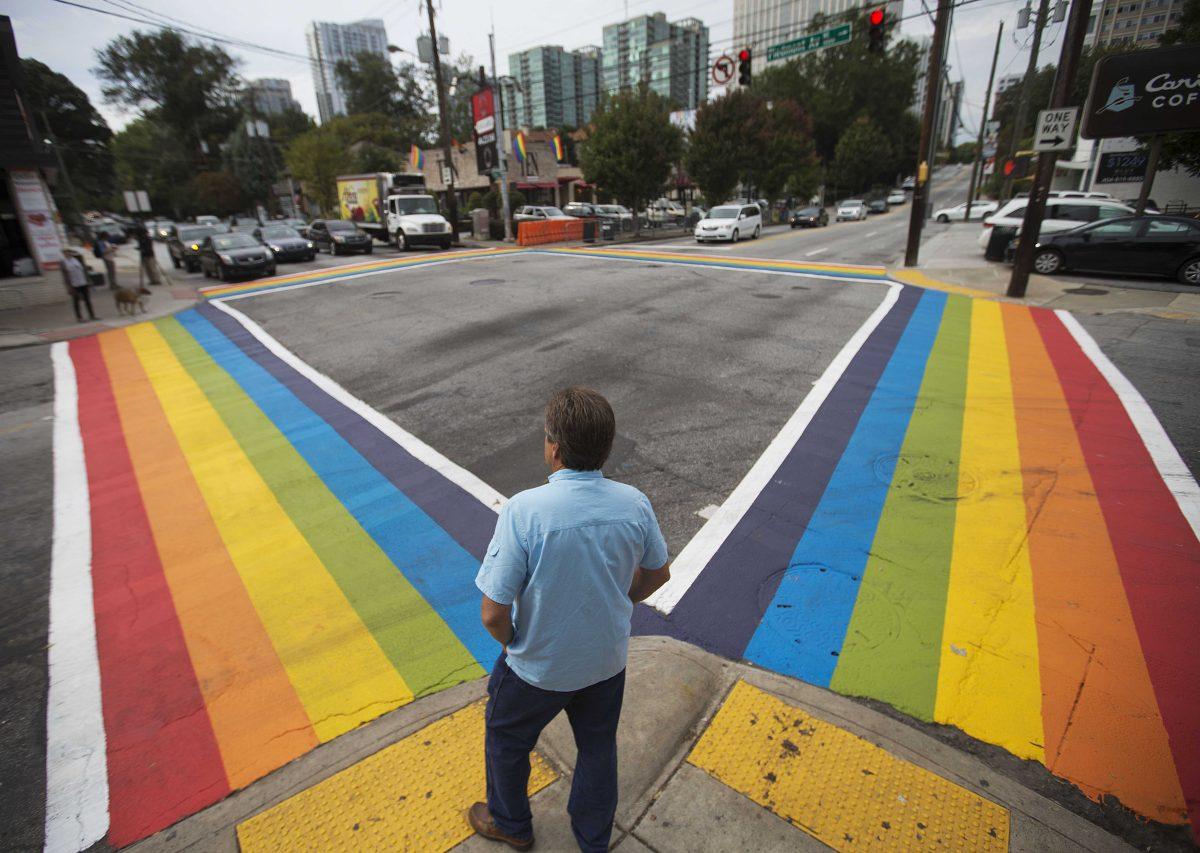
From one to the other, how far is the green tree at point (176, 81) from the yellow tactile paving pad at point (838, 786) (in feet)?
279

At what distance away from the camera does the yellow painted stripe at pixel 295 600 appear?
3264mm

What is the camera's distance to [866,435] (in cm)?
632

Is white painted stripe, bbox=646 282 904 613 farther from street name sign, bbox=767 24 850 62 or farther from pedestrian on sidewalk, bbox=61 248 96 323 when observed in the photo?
street name sign, bbox=767 24 850 62

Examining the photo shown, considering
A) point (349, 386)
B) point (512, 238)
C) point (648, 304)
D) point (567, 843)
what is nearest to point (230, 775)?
point (567, 843)

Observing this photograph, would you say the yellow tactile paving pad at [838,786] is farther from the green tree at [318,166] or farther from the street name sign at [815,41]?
the green tree at [318,166]

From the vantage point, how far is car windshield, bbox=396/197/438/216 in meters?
26.3

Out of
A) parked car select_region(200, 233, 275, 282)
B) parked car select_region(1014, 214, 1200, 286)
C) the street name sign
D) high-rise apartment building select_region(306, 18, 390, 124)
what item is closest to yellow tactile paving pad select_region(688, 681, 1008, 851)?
parked car select_region(1014, 214, 1200, 286)

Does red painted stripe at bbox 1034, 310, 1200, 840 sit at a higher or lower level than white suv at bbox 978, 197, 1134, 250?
lower

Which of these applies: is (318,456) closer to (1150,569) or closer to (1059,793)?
(1059,793)

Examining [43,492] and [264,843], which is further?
[43,492]

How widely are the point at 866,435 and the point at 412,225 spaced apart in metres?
23.7

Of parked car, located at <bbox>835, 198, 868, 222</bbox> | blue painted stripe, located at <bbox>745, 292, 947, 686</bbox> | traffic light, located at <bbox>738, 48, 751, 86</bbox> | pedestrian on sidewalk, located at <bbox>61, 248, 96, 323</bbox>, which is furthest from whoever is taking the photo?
parked car, located at <bbox>835, 198, 868, 222</bbox>

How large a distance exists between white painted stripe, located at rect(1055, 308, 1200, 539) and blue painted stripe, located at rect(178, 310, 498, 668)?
5.41 metres

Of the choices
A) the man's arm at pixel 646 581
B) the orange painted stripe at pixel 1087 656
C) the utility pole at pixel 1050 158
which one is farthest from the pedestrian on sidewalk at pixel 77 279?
the utility pole at pixel 1050 158
